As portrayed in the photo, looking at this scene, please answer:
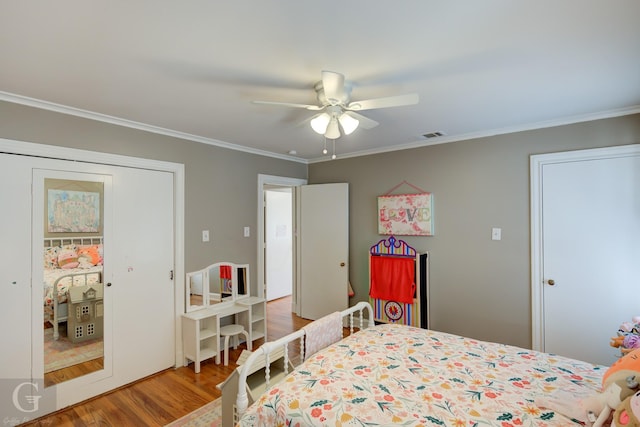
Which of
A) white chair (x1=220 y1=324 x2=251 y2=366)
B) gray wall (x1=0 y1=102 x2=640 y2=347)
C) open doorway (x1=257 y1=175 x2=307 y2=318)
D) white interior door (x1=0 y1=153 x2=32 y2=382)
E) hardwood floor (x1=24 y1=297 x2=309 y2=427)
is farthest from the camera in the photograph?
open doorway (x1=257 y1=175 x2=307 y2=318)

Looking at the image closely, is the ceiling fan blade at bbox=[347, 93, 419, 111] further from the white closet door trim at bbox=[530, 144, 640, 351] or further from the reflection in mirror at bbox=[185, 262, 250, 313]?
the reflection in mirror at bbox=[185, 262, 250, 313]

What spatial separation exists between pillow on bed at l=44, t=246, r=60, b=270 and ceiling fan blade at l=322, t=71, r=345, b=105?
2340 millimetres

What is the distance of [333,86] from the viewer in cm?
170

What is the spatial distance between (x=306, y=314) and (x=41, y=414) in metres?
2.87

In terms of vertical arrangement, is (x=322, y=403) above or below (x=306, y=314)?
above

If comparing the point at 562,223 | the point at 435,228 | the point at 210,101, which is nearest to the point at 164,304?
the point at 210,101

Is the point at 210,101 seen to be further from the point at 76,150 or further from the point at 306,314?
the point at 306,314

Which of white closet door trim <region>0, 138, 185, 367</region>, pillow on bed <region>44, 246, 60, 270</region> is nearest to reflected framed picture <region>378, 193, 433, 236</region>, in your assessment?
white closet door trim <region>0, 138, 185, 367</region>

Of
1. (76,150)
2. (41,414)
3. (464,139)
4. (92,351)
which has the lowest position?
(41,414)

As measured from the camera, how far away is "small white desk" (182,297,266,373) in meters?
3.01

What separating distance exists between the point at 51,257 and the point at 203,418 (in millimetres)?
1659

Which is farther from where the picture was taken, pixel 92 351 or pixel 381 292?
pixel 381 292

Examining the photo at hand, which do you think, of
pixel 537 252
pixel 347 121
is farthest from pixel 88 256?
pixel 537 252

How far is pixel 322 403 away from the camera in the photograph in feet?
4.51
